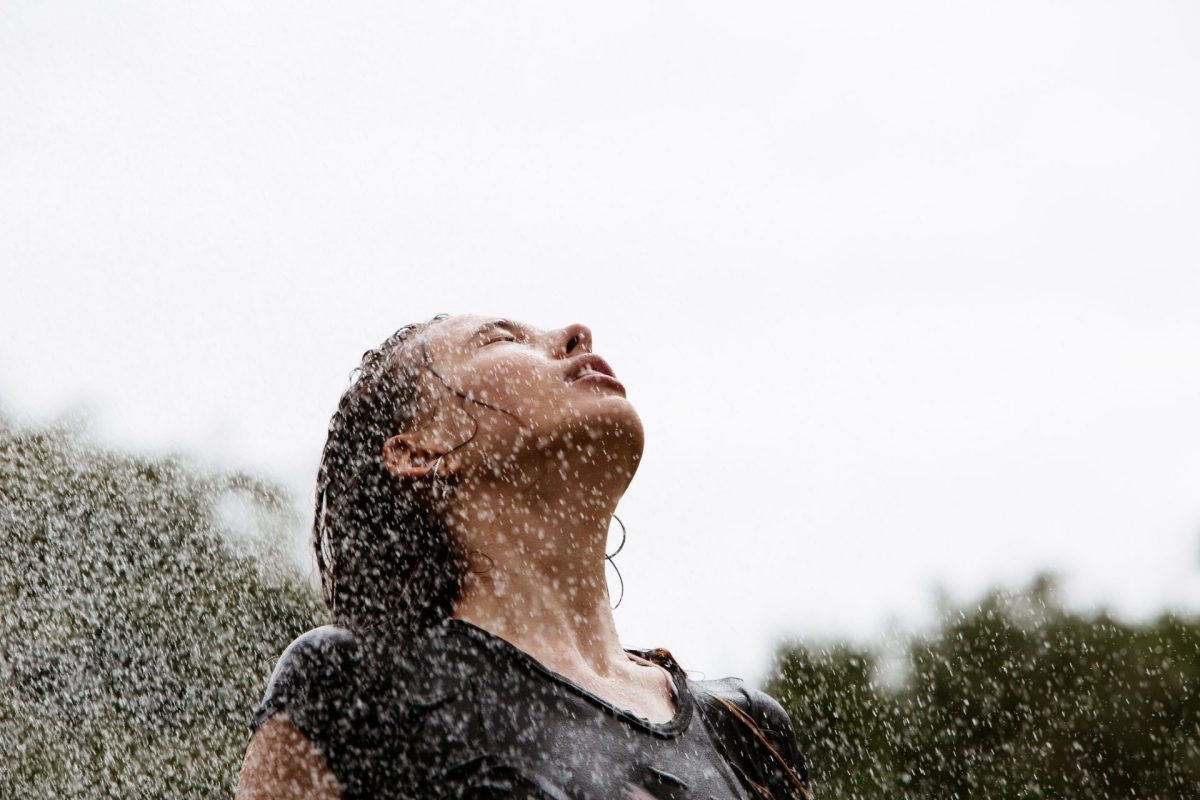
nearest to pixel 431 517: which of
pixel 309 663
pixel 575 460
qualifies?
pixel 575 460

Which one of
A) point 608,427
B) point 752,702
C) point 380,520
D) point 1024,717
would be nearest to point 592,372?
point 608,427

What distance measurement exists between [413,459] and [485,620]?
0.38 m

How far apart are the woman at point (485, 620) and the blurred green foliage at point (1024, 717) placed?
13698mm

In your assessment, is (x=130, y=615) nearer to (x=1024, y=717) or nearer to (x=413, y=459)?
(x=413, y=459)

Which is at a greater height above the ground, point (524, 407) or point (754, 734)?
point (524, 407)

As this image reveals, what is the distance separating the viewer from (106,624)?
8.86 m

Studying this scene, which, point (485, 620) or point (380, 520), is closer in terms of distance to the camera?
point (485, 620)

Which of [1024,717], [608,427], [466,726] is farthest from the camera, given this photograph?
[1024,717]

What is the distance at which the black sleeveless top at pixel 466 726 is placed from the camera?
185 centimetres

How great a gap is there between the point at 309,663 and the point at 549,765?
44cm

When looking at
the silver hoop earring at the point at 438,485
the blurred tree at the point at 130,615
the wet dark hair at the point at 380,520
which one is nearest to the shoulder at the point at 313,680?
the wet dark hair at the point at 380,520

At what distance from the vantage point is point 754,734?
2311 mm

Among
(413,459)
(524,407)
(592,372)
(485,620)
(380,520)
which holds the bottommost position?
(485,620)

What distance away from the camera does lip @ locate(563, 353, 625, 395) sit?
2.35 metres
